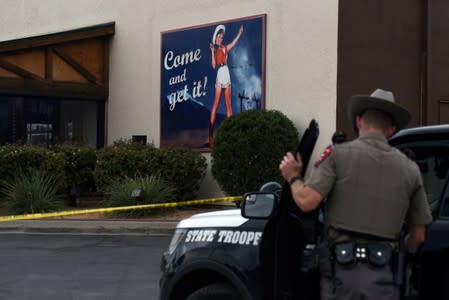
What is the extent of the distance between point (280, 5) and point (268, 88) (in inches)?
76.4

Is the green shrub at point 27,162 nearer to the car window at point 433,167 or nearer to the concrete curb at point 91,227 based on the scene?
the concrete curb at point 91,227

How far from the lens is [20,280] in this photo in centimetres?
916

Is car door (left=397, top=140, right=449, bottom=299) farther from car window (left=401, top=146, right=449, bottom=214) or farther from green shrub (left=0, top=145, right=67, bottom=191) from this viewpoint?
green shrub (left=0, top=145, right=67, bottom=191)

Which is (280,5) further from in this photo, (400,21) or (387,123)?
(387,123)

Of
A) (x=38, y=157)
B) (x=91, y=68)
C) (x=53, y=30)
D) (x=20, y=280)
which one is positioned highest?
(x=53, y=30)

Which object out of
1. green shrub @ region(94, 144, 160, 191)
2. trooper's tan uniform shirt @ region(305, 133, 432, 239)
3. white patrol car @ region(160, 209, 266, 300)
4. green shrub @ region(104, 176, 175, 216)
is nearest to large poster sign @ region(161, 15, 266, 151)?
green shrub @ region(94, 144, 160, 191)

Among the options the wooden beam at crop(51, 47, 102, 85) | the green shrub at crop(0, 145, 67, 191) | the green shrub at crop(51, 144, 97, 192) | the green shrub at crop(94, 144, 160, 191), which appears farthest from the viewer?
the wooden beam at crop(51, 47, 102, 85)

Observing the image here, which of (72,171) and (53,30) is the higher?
(53,30)

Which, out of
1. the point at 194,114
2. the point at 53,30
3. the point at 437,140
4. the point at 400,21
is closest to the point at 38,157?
the point at 194,114

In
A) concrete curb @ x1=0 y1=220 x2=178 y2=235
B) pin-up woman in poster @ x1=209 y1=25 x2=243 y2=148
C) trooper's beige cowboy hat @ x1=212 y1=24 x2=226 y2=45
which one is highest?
trooper's beige cowboy hat @ x1=212 y1=24 x2=226 y2=45

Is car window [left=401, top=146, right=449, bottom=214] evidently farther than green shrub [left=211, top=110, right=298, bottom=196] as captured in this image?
No

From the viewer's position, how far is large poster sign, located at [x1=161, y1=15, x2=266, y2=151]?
17.9 meters

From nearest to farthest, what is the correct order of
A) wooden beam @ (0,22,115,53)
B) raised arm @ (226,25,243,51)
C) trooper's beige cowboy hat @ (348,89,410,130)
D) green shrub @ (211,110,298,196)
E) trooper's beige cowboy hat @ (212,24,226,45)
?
trooper's beige cowboy hat @ (348,89,410,130) < green shrub @ (211,110,298,196) < raised arm @ (226,25,243,51) < trooper's beige cowboy hat @ (212,24,226,45) < wooden beam @ (0,22,115,53)

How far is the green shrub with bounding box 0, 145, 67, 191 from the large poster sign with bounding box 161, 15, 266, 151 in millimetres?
3235
